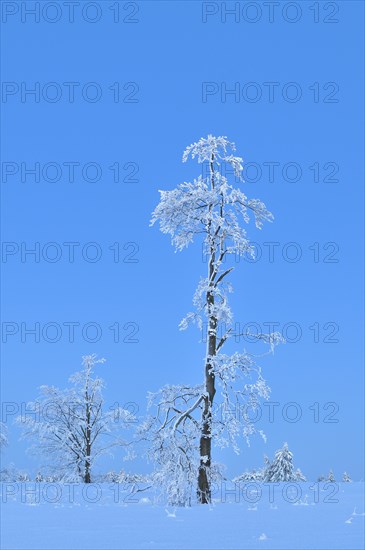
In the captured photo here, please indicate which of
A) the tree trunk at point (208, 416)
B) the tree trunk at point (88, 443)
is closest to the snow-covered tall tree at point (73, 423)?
the tree trunk at point (88, 443)

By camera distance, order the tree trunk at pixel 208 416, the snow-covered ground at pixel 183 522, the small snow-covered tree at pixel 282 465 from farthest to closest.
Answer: the small snow-covered tree at pixel 282 465 < the tree trunk at pixel 208 416 < the snow-covered ground at pixel 183 522

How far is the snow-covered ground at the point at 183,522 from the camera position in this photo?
30.9 feet

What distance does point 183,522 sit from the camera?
11570 mm

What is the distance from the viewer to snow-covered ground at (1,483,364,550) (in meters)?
9.41

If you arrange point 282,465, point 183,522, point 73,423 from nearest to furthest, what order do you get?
point 183,522, point 73,423, point 282,465

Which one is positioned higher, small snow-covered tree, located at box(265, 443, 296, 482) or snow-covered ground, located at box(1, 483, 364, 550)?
small snow-covered tree, located at box(265, 443, 296, 482)

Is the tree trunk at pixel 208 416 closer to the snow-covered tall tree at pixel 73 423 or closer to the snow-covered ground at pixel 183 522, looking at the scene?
the snow-covered ground at pixel 183 522

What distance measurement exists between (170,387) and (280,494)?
155 inches

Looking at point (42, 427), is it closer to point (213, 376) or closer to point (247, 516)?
point (213, 376)

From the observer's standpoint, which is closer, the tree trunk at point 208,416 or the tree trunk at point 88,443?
the tree trunk at point 208,416

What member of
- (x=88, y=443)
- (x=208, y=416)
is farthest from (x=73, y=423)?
(x=208, y=416)

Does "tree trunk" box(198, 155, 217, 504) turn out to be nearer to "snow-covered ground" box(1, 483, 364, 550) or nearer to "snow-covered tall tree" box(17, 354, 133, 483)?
"snow-covered ground" box(1, 483, 364, 550)

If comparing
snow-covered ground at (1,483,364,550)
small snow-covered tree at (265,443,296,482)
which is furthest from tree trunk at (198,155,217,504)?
small snow-covered tree at (265,443,296,482)

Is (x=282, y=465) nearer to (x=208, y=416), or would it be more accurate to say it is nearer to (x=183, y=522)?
(x=208, y=416)
